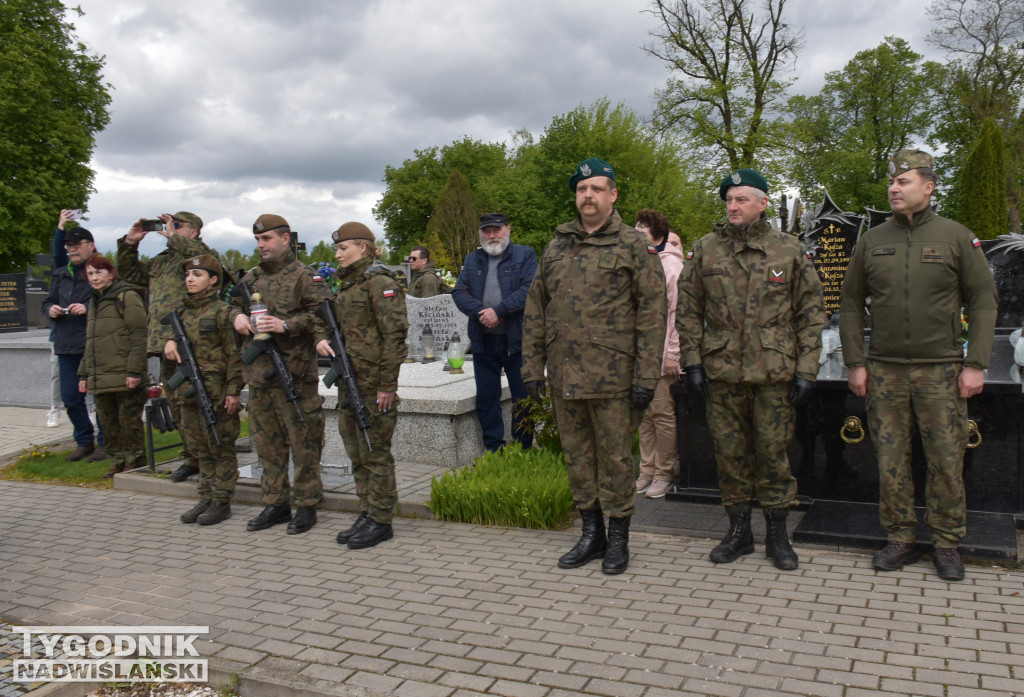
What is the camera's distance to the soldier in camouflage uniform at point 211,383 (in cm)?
621

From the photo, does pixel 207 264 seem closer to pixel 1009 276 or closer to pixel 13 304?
pixel 1009 276

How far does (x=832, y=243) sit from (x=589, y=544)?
3984mm

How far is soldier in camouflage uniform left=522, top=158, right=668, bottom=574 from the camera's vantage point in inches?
179

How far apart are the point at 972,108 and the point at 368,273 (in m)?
35.3

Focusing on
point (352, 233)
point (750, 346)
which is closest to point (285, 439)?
point (352, 233)

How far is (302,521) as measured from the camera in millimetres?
5828

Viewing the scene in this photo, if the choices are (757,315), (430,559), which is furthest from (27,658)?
(757,315)

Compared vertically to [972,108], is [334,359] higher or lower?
lower

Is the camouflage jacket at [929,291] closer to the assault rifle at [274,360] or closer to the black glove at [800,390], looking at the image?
the black glove at [800,390]

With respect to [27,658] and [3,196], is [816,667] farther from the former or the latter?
[3,196]

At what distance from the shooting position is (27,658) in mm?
3986

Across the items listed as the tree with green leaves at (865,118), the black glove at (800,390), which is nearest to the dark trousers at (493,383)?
the black glove at (800,390)

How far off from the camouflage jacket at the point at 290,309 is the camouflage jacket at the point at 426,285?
578cm

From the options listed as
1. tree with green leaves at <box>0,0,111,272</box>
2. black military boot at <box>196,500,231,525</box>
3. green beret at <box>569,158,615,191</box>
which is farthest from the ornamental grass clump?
tree with green leaves at <box>0,0,111,272</box>
